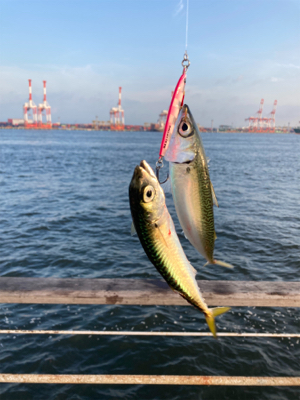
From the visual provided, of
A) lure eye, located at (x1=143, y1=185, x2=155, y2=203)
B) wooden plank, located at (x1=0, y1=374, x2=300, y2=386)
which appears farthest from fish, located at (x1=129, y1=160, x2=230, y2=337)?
wooden plank, located at (x1=0, y1=374, x2=300, y2=386)

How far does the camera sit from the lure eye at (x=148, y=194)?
4.22 feet

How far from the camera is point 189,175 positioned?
1.41 meters

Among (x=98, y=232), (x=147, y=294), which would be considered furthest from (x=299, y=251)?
(x=147, y=294)

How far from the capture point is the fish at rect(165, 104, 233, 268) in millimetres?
1405

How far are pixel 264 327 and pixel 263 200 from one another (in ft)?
50.7

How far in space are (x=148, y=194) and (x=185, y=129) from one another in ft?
1.24

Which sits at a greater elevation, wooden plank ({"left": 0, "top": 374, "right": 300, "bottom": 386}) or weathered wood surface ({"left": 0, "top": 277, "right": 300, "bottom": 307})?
weathered wood surface ({"left": 0, "top": 277, "right": 300, "bottom": 307})

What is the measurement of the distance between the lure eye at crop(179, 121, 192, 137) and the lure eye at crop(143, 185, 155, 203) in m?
0.32

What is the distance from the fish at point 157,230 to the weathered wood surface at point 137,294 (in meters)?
1.06

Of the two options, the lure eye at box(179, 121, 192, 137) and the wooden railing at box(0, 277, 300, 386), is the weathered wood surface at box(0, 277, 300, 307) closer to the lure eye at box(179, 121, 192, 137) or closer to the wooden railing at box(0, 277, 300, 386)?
the wooden railing at box(0, 277, 300, 386)

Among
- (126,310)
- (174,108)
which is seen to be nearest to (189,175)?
(174,108)

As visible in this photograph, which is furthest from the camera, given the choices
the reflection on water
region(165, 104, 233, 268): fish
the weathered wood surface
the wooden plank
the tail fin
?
the reflection on water

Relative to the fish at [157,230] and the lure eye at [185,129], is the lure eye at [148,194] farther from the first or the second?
the lure eye at [185,129]

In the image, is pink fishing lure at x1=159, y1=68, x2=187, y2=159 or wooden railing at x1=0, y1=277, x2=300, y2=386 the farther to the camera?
wooden railing at x1=0, y1=277, x2=300, y2=386
